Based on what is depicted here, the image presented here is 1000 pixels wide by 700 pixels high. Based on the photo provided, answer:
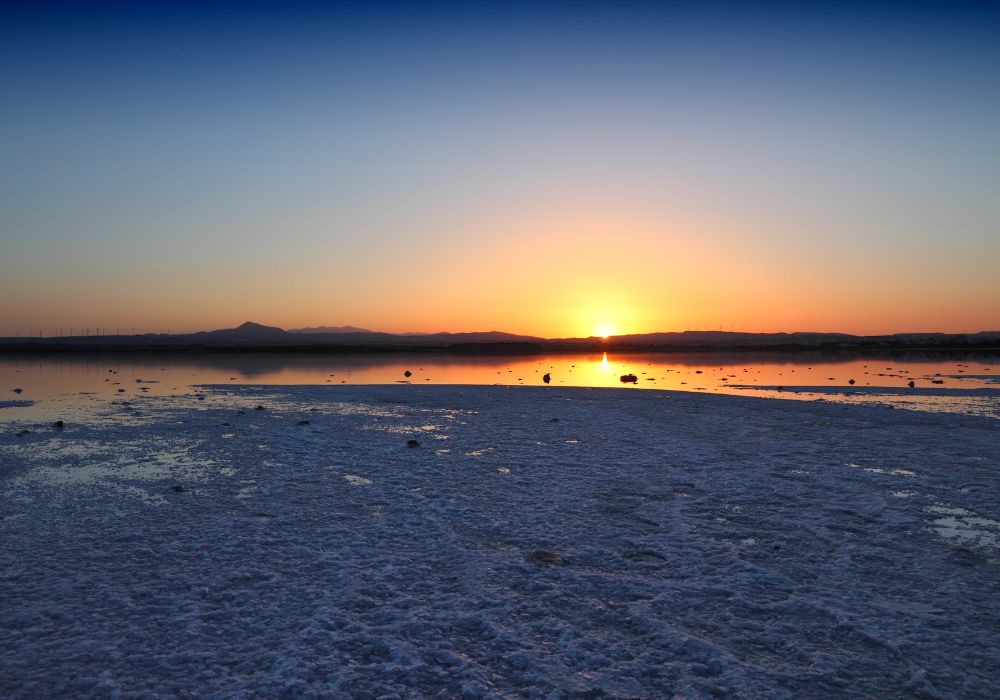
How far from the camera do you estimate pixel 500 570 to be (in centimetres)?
643

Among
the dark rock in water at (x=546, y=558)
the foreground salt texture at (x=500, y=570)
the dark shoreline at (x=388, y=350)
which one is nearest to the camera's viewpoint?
the foreground salt texture at (x=500, y=570)

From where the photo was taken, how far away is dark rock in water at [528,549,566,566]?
6614 mm

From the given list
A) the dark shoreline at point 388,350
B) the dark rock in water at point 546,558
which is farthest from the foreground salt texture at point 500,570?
the dark shoreline at point 388,350

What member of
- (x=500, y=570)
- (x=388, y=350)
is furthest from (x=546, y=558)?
(x=388, y=350)

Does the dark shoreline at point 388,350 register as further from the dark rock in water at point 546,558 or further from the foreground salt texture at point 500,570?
the dark rock in water at point 546,558

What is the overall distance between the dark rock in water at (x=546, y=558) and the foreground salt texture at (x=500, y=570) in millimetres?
24

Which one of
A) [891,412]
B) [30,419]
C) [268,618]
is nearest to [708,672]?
[268,618]

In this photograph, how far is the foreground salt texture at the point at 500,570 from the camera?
179 inches

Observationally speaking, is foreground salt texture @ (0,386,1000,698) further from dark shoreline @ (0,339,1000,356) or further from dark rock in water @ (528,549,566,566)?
dark shoreline @ (0,339,1000,356)

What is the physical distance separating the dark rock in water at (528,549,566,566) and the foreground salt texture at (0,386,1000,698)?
24mm

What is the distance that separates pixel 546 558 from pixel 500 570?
56 centimetres

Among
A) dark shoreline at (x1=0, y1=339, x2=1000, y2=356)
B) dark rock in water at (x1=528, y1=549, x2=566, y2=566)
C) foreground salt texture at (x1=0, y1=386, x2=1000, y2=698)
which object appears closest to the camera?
foreground salt texture at (x1=0, y1=386, x2=1000, y2=698)

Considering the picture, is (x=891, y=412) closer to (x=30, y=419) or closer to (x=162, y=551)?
(x=162, y=551)

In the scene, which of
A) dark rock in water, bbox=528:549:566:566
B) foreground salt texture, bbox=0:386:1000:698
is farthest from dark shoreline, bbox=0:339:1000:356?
dark rock in water, bbox=528:549:566:566
